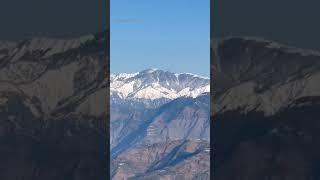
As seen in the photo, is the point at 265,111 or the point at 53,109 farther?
the point at 53,109

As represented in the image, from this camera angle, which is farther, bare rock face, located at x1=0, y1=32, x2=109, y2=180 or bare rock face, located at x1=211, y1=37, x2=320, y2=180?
bare rock face, located at x1=0, y1=32, x2=109, y2=180

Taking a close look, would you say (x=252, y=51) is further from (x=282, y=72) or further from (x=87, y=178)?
(x=87, y=178)

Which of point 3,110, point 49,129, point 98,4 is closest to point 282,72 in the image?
point 98,4

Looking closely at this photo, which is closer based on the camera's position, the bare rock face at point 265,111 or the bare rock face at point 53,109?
the bare rock face at point 265,111
